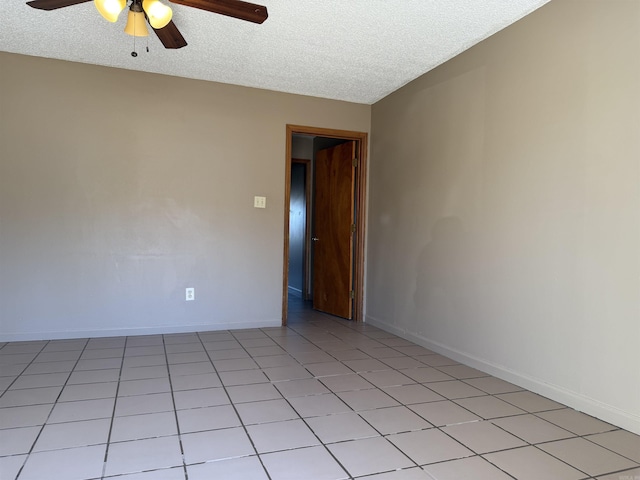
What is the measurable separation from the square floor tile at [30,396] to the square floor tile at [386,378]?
1851 mm

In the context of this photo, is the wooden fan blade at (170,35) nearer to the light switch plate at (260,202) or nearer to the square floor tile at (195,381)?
the light switch plate at (260,202)

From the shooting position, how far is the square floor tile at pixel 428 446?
1.77 meters

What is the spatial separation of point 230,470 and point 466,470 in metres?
0.94

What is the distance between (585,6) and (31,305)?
4442 mm

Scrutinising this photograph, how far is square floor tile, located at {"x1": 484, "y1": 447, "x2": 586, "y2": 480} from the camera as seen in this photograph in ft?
5.38

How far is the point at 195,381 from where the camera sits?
103 inches

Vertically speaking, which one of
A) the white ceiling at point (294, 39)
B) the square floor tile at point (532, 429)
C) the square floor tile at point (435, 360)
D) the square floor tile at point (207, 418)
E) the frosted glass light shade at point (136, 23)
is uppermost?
the white ceiling at point (294, 39)

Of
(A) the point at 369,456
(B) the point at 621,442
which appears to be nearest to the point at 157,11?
(A) the point at 369,456

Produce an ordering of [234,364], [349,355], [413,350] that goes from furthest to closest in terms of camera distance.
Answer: [413,350]
[349,355]
[234,364]

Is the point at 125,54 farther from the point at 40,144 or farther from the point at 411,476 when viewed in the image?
the point at 411,476

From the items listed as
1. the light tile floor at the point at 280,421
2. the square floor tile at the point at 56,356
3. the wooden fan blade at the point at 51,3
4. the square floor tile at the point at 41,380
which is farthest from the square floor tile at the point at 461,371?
the wooden fan blade at the point at 51,3

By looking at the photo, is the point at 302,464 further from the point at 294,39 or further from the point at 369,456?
the point at 294,39

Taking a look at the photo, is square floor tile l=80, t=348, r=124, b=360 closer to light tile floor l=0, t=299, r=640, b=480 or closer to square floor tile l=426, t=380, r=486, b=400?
light tile floor l=0, t=299, r=640, b=480

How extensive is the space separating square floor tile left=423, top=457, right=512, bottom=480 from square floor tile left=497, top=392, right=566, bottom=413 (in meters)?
0.74
